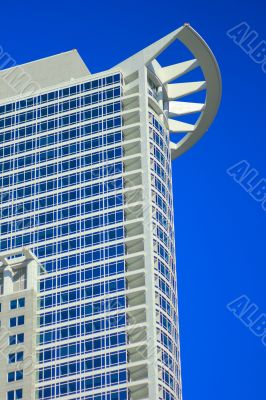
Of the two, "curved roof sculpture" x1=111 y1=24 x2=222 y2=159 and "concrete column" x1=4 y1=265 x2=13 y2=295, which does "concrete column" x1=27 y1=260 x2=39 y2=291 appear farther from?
"curved roof sculpture" x1=111 y1=24 x2=222 y2=159

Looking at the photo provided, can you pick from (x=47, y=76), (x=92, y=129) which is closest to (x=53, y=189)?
(x=92, y=129)

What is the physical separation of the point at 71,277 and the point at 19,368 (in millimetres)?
11621

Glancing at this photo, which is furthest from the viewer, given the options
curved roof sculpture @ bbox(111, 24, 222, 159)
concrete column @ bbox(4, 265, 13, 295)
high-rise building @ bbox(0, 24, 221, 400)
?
curved roof sculpture @ bbox(111, 24, 222, 159)

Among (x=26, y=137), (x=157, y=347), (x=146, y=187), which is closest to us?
(x=157, y=347)

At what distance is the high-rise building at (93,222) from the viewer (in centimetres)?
12794

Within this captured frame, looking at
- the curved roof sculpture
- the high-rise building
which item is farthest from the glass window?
the curved roof sculpture

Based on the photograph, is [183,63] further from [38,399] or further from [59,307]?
[38,399]

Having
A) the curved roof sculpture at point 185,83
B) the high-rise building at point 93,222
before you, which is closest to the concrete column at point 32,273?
the high-rise building at point 93,222

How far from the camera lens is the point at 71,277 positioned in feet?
440

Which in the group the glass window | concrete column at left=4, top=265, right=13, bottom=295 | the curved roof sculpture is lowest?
the glass window

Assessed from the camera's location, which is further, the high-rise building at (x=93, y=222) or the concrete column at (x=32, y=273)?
the concrete column at (x=32, y=273)

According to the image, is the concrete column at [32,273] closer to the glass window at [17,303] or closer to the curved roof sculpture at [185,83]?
the glass window at [17,303]

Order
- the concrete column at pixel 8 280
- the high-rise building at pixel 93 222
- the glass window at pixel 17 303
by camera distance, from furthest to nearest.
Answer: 1. the concrete column at pixel 8 280
2. the glass window at pixel 17 303
3. the high-rise building at pixel 93 222

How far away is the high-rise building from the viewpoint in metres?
128
